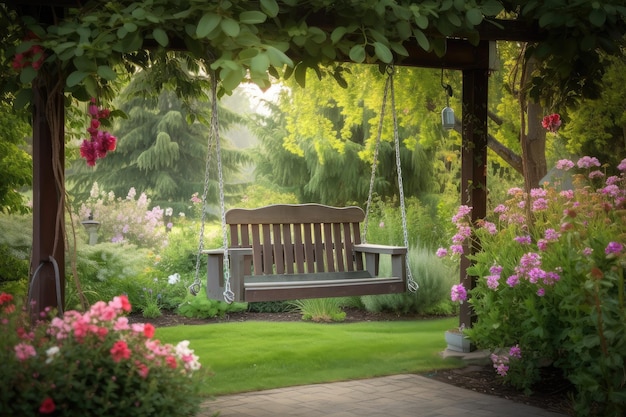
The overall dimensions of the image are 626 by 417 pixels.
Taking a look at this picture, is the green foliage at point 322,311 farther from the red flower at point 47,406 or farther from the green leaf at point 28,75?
the red flower at point 47,406

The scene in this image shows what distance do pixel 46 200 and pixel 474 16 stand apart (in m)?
2.51

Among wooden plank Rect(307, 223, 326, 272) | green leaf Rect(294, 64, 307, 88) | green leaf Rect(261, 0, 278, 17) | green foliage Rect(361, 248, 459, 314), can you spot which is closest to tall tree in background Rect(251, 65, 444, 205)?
green foliage Rect(361, 248, 459, 314)

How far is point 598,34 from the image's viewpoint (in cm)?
445

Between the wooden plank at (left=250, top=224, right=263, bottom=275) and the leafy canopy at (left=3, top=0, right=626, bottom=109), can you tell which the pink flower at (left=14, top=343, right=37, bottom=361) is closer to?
the leafy canopy at (left=3, top=0, right=626, bottom=109)

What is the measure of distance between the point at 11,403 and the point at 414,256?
6.12m

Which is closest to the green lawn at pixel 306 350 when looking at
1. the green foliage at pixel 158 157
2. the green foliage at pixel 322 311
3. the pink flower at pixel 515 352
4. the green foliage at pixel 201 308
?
→ the green foliage at pixel 322 311

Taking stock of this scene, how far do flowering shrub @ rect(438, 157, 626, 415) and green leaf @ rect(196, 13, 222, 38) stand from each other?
220cm

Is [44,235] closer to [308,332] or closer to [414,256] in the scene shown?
[308,332]

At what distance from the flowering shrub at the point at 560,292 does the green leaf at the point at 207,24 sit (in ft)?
7.22

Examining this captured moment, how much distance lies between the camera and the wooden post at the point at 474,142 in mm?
5742

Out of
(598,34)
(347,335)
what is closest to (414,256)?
(347,335)

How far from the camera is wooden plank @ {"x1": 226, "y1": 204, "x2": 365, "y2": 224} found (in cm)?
581

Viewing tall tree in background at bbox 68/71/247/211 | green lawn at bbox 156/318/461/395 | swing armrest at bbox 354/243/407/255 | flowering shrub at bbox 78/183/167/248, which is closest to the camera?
swing armrest at bbox 354/243/407/255

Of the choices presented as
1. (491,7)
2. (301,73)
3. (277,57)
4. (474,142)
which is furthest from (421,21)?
(474,142)
